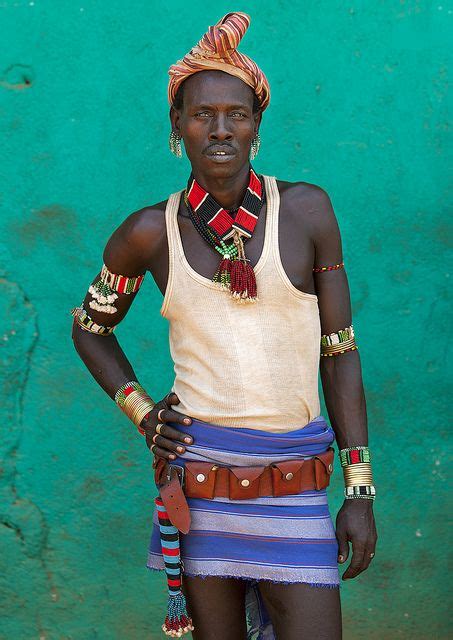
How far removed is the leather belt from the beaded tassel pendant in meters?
0.05

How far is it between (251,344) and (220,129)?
583 millimetres

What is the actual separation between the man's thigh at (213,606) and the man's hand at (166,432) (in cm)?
37

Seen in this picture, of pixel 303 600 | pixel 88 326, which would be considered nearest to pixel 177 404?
pixel 88 326

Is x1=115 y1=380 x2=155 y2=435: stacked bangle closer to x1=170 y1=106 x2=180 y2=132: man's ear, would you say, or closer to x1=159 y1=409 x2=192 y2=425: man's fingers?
x1=159 y1=409 x2=192 y2=425: man's fingers

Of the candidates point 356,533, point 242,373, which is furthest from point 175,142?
point 356,533

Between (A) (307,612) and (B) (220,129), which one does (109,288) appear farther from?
(A) (307,612)

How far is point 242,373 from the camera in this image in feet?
9.01

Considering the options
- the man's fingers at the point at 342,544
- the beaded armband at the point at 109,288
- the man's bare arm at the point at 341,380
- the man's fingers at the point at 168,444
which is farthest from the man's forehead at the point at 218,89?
the man's fingers at the point at 342,544

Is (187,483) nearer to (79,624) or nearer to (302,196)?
(302,196)

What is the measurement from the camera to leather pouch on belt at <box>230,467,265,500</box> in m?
2.74

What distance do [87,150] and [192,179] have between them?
1232 mm

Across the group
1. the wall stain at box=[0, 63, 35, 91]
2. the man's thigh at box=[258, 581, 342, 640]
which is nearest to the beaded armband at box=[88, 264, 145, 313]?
the man's thigh at box=[258, 581, 342, 640]

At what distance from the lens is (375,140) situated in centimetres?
399

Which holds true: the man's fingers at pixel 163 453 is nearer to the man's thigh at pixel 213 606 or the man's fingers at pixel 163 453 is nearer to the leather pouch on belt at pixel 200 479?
the leather pouch on belt at pixel 200 479
